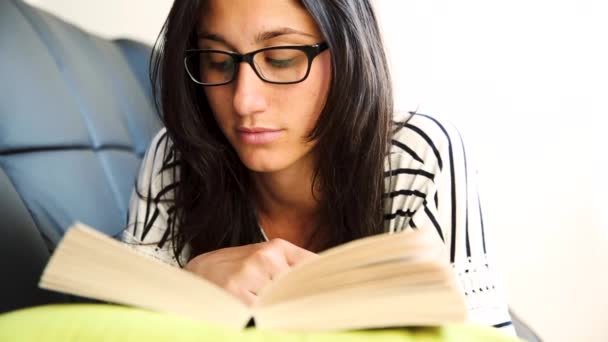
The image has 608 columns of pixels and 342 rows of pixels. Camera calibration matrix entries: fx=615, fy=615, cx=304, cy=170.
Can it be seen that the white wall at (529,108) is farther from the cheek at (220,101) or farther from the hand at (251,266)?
the hand at (251,266)

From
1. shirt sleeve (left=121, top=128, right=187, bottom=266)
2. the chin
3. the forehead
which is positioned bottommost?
shirt sleeve (left=121, top=128, right=187, bottom=266)

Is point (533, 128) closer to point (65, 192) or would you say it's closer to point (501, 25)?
point (501, 25)

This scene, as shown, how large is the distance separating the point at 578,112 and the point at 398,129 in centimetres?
110

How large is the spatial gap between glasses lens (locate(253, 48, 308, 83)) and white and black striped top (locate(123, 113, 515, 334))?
0.67 feet

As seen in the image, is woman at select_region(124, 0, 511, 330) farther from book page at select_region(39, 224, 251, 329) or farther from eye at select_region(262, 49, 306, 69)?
book page at select_region(39, 224, 251, 329)

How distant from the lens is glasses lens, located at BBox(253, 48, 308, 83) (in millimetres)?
847

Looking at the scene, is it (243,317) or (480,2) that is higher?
(480,2)

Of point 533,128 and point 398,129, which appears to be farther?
point 533,128

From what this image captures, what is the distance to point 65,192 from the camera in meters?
0.94

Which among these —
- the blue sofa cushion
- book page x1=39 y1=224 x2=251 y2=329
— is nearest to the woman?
the blue sofa cushion

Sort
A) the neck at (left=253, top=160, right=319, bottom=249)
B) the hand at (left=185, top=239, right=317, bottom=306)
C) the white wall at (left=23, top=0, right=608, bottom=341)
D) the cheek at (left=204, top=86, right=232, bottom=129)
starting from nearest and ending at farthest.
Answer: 1. the hand at (left=185, top=239, right=317, bottom=306)
2. the cheek at (left=204, top=86, right=232, bottom=129)
3. the neck at (left=253, top=160, right=319, bottom=249)
4. the white wall at (left=23, top=0, right=608, bottom=341)

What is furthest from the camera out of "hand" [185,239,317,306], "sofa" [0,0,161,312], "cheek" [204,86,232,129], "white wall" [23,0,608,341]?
"white wall" [23,0,608,341]

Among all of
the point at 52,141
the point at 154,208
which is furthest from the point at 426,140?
the point at 52,141

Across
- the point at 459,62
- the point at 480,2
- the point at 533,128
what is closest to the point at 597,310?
the point at 533,128
